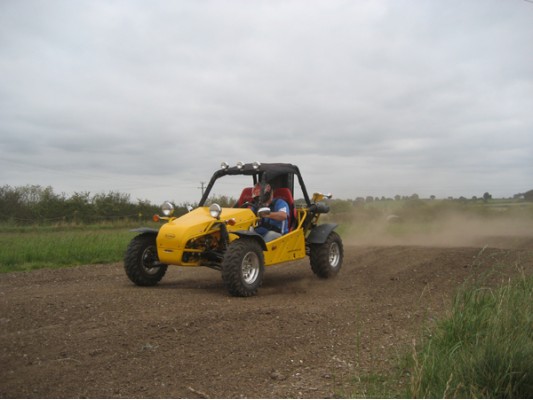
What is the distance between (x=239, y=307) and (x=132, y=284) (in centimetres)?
280

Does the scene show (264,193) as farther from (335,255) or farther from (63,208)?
(63,208)

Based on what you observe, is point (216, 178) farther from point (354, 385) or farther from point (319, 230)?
point (354, 385)

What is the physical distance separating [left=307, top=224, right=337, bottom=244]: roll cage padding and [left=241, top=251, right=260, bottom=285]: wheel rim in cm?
197

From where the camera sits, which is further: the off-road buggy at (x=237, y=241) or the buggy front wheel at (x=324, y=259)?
the buggy front wheel at (x=324, y=259)

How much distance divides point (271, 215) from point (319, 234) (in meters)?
1.44

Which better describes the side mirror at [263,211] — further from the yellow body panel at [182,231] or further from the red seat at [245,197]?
the red seat at [245,197]

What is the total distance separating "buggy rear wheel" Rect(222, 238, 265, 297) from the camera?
7.36 meters

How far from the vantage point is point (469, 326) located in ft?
16.3

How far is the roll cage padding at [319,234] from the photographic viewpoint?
31.3ft

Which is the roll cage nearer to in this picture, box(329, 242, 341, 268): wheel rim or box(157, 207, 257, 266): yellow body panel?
box(157, 207, 257, 266): yellow body panel

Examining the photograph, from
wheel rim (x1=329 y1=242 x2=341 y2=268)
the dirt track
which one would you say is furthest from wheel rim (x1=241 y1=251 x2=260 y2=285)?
wheel rim (x1=329 y1=242 x2=341 y2=268)

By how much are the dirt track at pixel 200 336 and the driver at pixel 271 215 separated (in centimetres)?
98

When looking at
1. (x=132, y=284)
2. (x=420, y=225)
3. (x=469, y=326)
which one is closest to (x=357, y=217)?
(x=420, y=225)

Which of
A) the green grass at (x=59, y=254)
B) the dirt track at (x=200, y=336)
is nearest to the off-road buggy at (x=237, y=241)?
the dirt track at (x=200, y=336)
